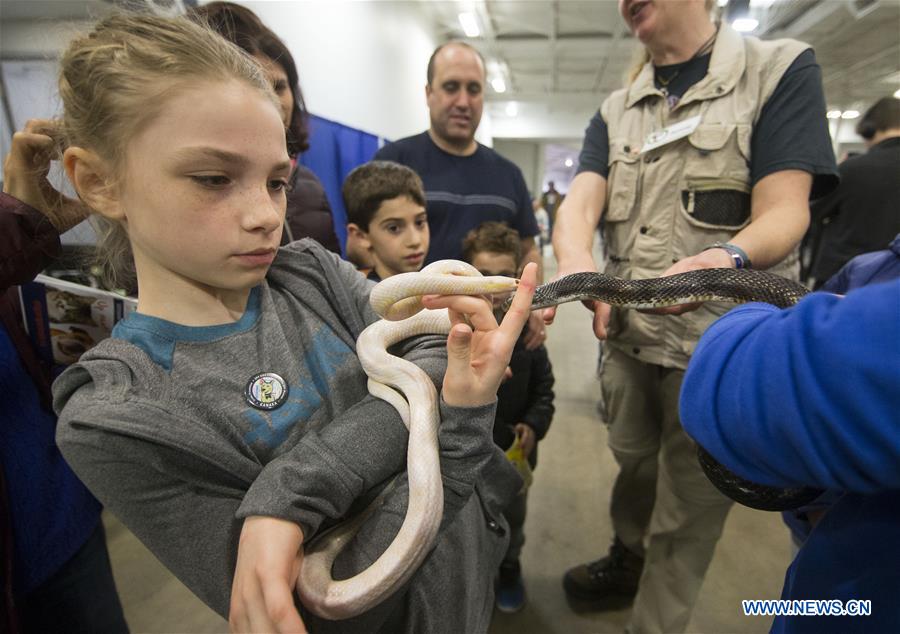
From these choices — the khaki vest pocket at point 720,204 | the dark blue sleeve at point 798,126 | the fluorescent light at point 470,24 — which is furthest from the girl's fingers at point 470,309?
the fluorescent light at point 470,24

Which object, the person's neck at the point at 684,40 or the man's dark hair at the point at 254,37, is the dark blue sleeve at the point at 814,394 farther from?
the person's neck at the point at 684,40

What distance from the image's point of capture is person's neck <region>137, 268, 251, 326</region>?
0.76m

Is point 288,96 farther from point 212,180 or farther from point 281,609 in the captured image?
point 281,609

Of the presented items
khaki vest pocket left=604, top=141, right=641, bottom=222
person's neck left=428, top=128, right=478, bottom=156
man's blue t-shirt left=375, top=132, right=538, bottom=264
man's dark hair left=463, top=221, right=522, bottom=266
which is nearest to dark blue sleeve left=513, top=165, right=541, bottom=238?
man's blue t-shirt left=375, top=132, right=538, bottom=264

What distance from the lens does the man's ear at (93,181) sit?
2.33ft

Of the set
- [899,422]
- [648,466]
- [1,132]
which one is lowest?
[648,466]

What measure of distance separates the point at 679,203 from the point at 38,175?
1.91m

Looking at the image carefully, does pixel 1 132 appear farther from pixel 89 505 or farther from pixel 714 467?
pixel 714 467

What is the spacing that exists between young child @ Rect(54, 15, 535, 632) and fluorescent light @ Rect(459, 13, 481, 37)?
29.2 ft

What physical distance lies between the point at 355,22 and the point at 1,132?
17.3ft

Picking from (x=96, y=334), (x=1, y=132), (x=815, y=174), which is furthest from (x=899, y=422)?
(x=1, y=132)

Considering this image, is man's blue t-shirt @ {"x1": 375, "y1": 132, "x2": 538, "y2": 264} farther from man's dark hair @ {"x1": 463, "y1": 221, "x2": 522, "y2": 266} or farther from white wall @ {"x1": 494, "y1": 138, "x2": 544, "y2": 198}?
white wall @ {"x1": 494, "y1": 138, "x2": 544, "y2": 198}

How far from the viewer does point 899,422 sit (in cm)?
41

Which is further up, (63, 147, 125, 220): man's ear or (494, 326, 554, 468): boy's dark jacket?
(63, 147, 125, 220): man's ear
